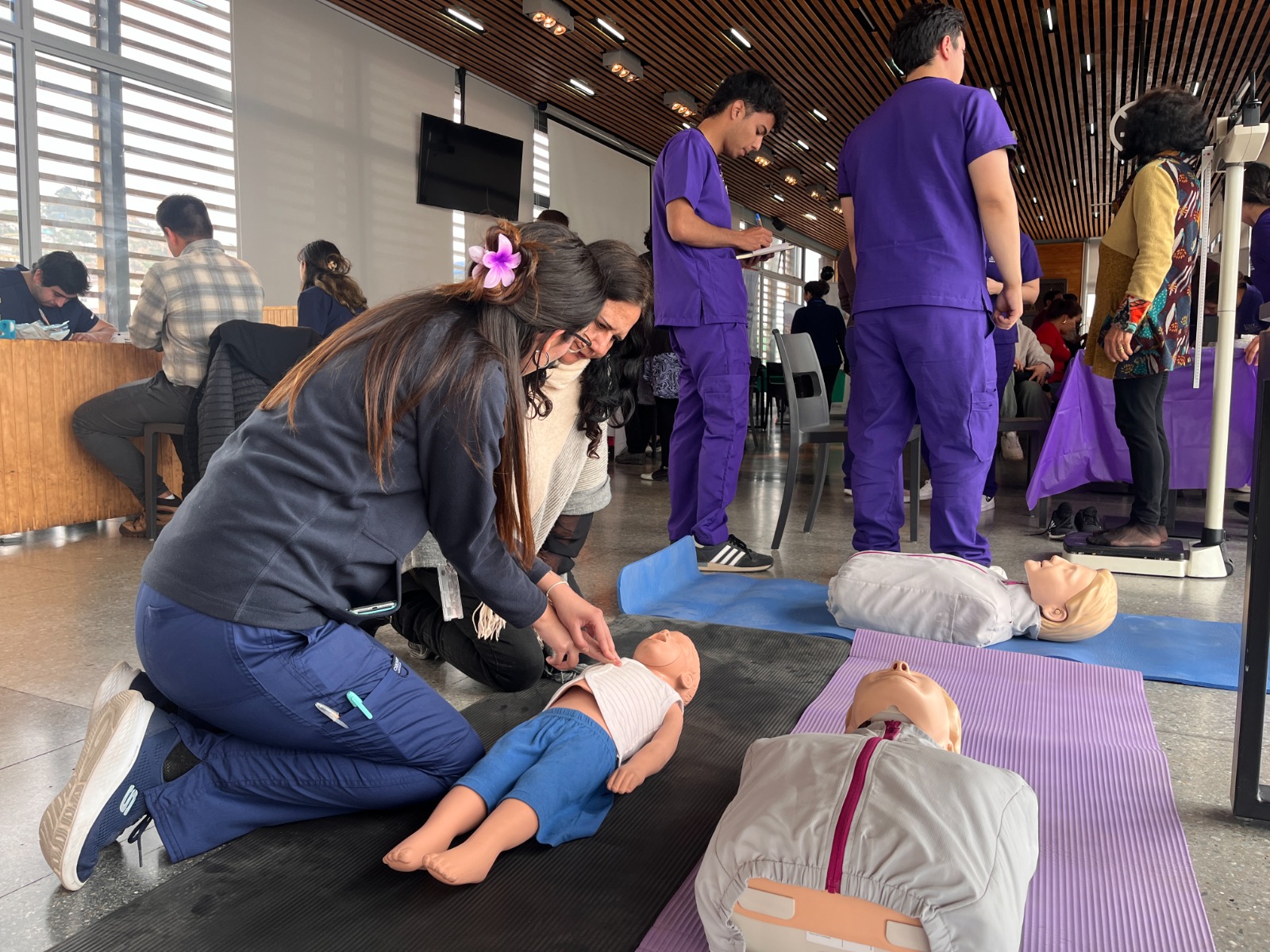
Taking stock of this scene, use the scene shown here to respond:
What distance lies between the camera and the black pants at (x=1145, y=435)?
309cm

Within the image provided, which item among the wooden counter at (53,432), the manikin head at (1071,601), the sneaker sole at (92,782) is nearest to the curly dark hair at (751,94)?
the manikin head at (1071,601)

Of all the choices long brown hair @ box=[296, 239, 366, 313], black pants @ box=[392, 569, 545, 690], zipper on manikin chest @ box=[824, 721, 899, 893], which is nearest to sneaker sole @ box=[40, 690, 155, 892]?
black pants @ box=[392, 569, 545, 690]

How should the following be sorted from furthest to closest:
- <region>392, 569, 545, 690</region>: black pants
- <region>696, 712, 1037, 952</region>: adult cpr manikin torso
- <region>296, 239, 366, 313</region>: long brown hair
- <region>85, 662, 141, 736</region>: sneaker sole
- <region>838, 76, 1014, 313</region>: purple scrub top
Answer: <region>296, 239, 366, 313</region>: long brown hair < <region>838, 76, 1014, 313</region>: purple scrub top < <region>392, 569, 545, 690</region>: black pants < <region>85, 662, 141, 736</region>: sneaker sole < <region>696, 712, 1037, 952</region>: adult cpr manikin torso

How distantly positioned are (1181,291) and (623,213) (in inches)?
331

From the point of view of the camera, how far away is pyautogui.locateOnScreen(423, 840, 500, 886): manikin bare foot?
3.59 feet

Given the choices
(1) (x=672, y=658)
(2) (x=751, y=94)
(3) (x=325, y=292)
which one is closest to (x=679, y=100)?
(3) (x=325, y=292)

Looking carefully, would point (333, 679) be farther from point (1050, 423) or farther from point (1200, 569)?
point (1050, 423)

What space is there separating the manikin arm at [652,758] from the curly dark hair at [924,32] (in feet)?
6.96

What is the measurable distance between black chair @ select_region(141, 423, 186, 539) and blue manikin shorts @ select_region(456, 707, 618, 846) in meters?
2.98

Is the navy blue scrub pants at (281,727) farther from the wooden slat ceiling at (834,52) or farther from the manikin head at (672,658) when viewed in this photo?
the wooden slat ceiling at (834,52)

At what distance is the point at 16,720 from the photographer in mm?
1754

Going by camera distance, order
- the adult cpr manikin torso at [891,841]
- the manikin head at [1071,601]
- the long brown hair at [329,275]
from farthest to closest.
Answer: the long brown hair at [329,275]
the manikin head at [1071,601]
the adult cpr manikin torso at [891,841]

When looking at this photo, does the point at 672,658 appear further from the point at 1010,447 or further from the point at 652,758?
the point at 1010,447

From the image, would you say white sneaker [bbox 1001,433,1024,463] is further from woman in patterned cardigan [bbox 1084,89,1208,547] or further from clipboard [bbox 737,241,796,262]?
clipboard [bbox 737,241,796,262]
